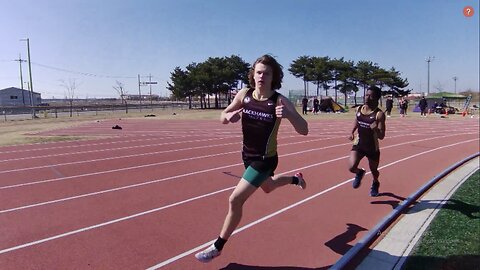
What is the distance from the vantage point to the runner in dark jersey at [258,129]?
3.67 metres

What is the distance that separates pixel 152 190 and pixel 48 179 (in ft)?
8.27

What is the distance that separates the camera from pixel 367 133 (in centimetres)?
614

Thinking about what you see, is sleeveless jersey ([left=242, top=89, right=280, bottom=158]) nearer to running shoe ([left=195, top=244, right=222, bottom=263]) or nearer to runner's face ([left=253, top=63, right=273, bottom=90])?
runner's face ([left=253, top=63, right=273, bottom=90])

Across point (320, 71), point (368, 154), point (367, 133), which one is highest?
point (320, 71)

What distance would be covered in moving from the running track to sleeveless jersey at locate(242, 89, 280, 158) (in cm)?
113

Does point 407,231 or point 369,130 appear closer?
point 407,231

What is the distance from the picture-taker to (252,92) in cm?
388

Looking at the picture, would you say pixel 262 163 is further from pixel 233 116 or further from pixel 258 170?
pixel 233 116

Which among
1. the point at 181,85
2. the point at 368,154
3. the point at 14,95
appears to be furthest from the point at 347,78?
the point at 14,95

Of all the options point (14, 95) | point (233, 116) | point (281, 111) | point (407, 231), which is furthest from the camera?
point (14, 95)

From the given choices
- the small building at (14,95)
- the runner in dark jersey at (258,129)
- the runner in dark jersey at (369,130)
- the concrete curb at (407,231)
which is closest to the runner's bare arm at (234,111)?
the runner in dark jersey at (258,129)

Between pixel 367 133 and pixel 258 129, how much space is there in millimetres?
3006

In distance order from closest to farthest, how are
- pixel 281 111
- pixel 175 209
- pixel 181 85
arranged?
pixel 281 111 < pixel 175 209 < pixel 181 85

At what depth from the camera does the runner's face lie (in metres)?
3.72
